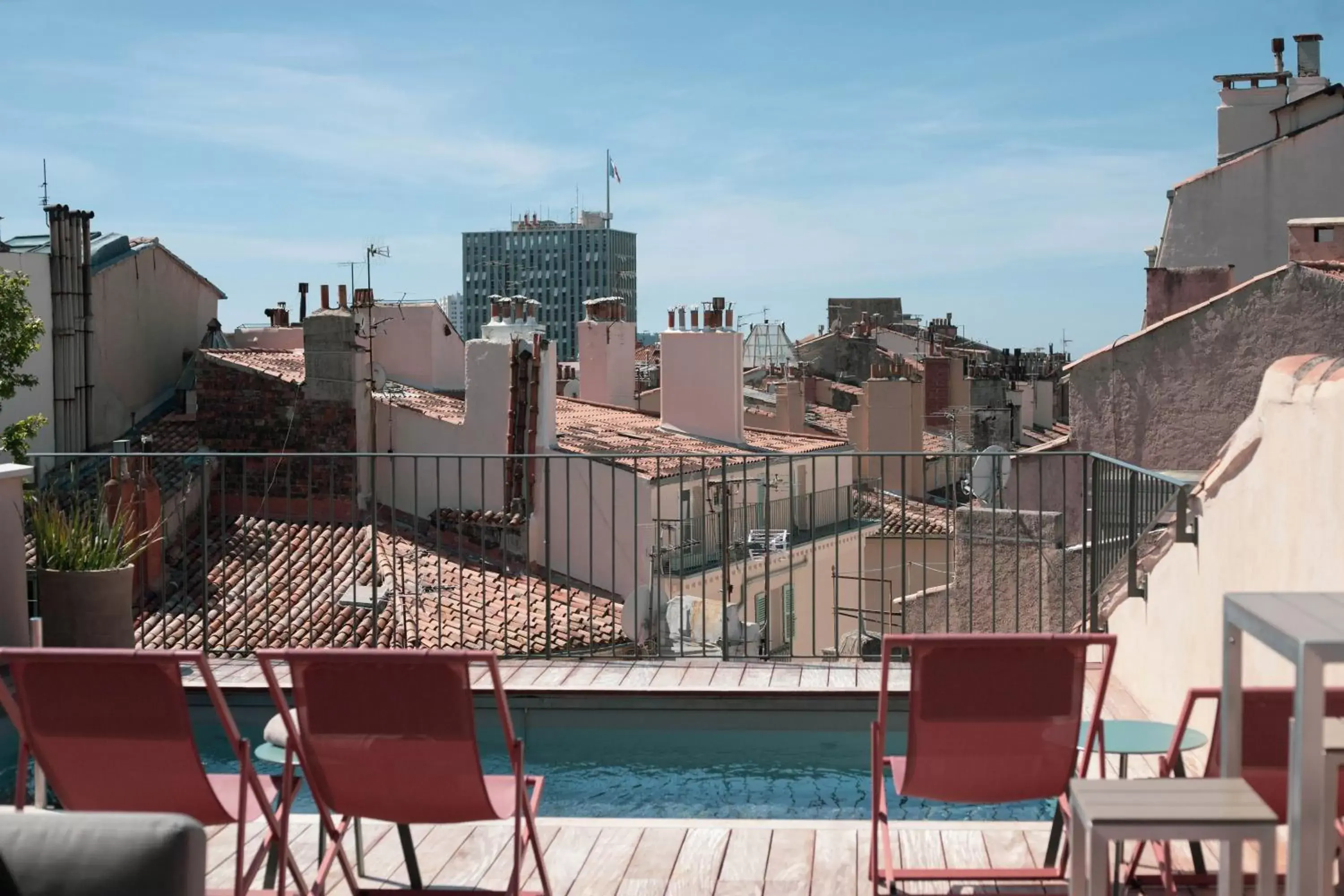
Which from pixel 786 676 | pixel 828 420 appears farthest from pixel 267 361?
pixel 828 420

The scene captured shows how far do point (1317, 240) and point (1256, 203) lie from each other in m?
4.95

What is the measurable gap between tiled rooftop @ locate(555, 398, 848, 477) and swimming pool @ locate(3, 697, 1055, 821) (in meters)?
10.2

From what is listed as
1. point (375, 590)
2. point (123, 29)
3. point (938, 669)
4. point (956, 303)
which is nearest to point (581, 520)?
point (123, 29)

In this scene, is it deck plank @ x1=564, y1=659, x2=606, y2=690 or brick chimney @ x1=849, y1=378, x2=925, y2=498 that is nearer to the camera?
deck plank @ x1=564, y1=659, x2=606, y2=690

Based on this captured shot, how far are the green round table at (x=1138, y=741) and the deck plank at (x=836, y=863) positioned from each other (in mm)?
695

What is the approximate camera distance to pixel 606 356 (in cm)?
2639

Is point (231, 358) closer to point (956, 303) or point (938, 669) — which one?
point (938, 669)

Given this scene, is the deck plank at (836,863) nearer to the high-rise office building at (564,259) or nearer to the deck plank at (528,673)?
the deck plank at (528,673)

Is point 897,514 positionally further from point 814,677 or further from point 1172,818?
point 1172,818

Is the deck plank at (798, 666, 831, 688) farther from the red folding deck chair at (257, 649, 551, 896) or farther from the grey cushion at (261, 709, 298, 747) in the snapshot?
the red folding deck chair at (257, 649, 551, 896)

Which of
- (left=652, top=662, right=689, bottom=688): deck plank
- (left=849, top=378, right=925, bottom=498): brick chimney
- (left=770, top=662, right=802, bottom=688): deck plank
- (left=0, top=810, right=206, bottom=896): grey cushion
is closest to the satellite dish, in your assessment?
(left=770, top=662, right=802, bottom=688): deck plank

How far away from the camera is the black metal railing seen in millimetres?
9234

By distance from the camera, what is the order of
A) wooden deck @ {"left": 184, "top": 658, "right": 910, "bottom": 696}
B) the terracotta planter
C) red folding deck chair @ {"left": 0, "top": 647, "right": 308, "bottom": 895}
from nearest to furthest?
red folding deck chair @ {"left": 0, "top": 647, "right": 308, "bottom": 895}
wooden deck @ {"left": 184, "top": 658, "right": 910, "bottom": 696}
the terracotta planter

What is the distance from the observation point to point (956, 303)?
5075 cm
